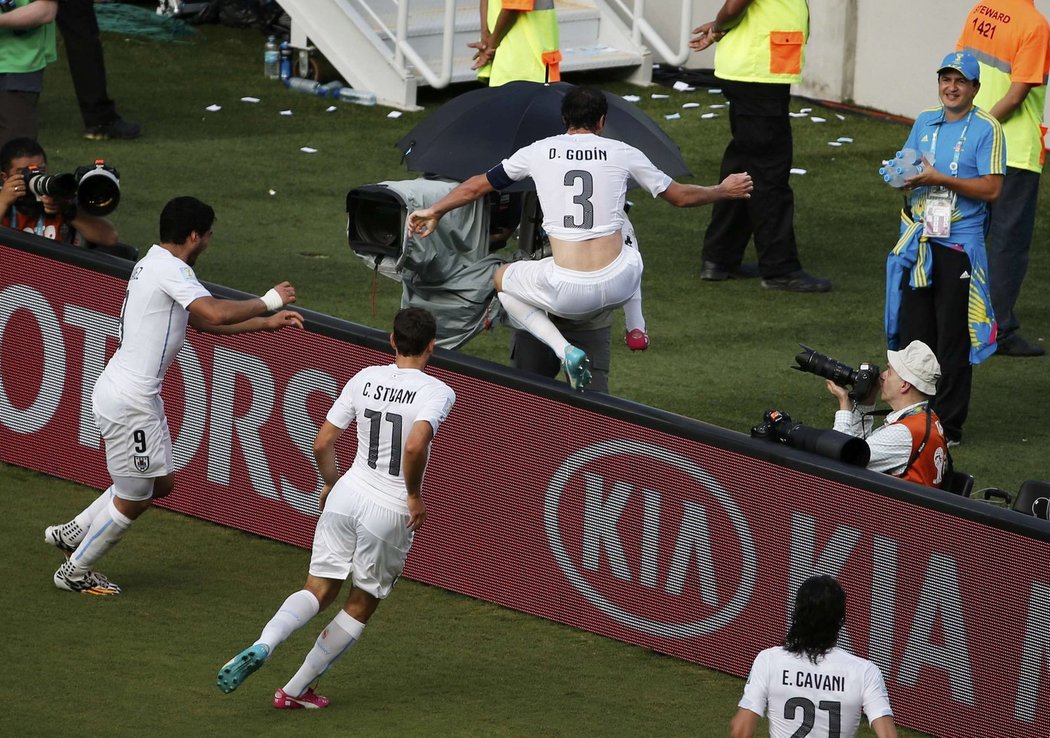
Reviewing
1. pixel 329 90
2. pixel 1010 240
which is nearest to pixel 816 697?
pixel 1010 240

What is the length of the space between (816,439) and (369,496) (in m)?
1.73

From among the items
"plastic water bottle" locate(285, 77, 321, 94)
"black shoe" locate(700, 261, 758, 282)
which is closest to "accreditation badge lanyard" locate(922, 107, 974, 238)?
"black shoe" locate(700, 261, 758, 282)

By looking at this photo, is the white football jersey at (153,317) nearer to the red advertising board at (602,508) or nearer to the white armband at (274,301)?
the white armband at (274,301)

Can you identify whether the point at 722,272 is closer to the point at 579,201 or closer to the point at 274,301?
the point at 579,201

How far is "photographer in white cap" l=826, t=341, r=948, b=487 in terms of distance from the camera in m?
7.30

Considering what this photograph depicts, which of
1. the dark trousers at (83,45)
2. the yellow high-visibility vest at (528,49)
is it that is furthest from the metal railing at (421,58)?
the yellow high-visibility vest at (528,49)

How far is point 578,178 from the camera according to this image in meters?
7.77

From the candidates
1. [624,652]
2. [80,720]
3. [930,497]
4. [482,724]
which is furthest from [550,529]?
[80,720]

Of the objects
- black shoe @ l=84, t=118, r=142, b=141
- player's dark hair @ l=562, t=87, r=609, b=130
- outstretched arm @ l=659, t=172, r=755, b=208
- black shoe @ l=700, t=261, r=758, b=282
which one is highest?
player's dark hair @ l=562, t=87, r=609, b=130

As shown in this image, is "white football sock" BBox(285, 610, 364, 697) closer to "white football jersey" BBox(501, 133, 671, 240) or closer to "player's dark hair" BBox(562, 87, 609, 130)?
"white football jersey" BBox(501, 133, 671, 240)

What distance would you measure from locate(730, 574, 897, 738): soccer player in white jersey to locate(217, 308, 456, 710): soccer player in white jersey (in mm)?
1596

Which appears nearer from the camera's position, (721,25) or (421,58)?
(721,25)

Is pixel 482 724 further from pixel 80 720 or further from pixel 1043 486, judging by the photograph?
pixel 1043 486

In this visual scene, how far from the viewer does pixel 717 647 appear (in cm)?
734
